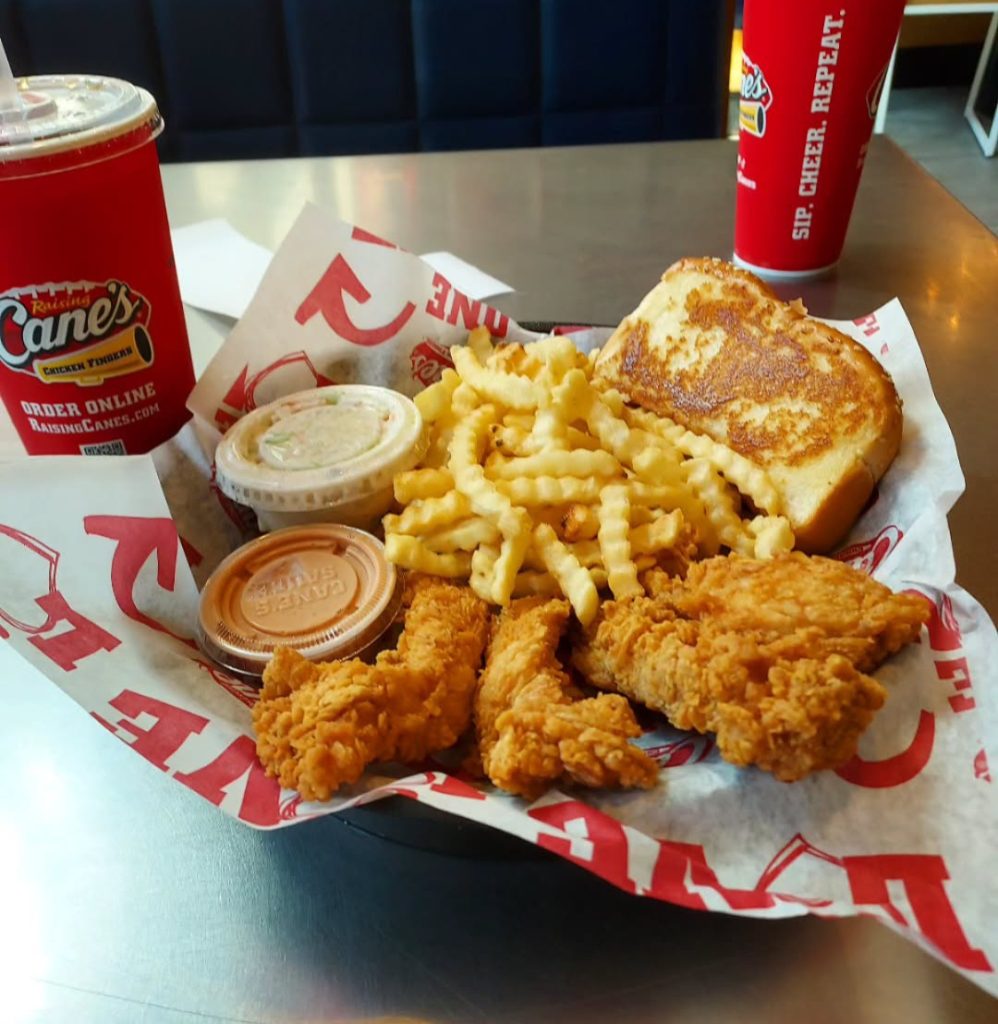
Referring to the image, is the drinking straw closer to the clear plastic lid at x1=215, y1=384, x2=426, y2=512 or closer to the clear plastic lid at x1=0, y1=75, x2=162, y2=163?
the clear plastic lid at x1=0, y1=75, x2=162, y2=163

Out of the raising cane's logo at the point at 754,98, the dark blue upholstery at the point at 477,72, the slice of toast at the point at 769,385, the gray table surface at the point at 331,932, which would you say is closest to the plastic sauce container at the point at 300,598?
the gray table surface at the point at 331,932

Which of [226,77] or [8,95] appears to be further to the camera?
[226,77]

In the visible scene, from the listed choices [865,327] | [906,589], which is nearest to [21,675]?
[906,589]

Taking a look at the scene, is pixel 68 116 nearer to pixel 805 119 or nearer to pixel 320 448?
pixel 320 448

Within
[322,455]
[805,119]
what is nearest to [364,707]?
[322,455]

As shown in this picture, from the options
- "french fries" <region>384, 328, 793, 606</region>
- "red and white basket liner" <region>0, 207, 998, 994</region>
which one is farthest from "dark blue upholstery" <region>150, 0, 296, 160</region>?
"french fries" <region>384, 328, 793, 606</region>

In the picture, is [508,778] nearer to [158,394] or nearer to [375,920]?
[375,920]

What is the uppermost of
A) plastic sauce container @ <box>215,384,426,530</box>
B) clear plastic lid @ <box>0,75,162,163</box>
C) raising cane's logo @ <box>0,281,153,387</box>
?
clear plastic lid @ <box>0,75,162,163</box>
